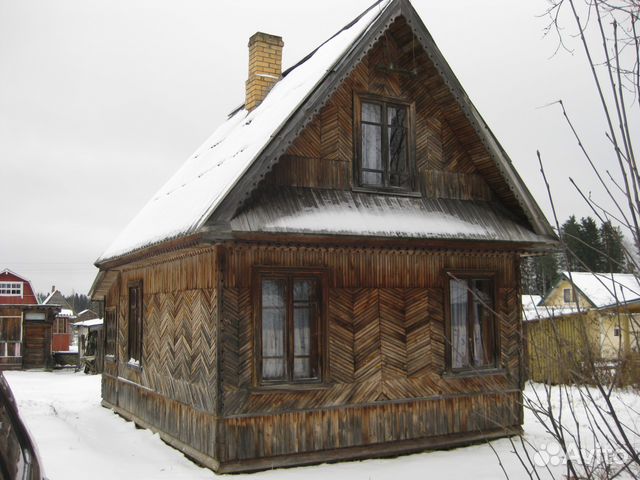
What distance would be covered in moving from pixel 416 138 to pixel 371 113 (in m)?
0.93

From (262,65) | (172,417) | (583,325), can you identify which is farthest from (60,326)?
(583,325)

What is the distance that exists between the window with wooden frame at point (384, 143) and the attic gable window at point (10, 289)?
27846 millimetres

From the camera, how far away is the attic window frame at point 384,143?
1030 cm

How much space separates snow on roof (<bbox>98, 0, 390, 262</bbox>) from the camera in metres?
9.11

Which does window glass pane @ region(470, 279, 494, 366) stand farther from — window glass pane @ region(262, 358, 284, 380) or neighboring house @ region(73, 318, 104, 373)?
neighboring house @ region(73, 318, 104, 373)

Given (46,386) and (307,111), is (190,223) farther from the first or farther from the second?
(46,386)

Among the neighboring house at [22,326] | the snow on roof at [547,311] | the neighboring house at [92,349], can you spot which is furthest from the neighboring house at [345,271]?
the neighboring house at [22,326]

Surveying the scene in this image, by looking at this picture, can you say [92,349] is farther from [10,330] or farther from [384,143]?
[384,143]

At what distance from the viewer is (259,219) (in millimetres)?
8781

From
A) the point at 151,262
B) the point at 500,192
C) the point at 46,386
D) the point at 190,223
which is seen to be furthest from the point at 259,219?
the point at 46,386

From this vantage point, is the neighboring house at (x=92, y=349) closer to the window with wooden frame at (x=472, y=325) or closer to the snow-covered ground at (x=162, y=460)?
the snow-covered ground at (x=162, y=460)

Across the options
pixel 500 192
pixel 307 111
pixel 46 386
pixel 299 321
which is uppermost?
pixel 307 111

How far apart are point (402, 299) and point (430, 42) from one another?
4.29 m

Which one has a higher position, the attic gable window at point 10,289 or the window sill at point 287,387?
the attic gable window at point 10,289
